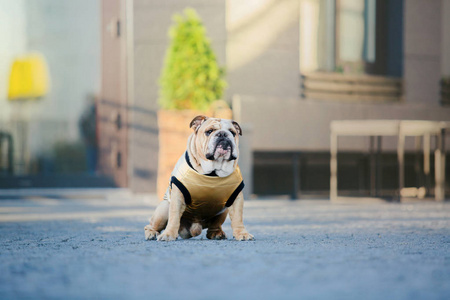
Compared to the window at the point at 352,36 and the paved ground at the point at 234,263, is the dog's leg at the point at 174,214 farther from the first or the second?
the window at the point at 352,36

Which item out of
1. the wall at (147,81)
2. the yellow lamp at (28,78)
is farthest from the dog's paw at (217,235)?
the yellow lamp at (28,78)

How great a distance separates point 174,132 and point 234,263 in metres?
5.51

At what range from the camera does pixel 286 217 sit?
5.72m

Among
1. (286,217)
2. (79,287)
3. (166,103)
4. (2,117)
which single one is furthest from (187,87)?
(79,287)

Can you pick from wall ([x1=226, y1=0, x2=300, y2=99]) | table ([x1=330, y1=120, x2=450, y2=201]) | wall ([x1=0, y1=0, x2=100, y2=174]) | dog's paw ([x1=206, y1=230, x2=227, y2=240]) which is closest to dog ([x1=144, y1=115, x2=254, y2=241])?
dog's paw ([x1=206, y1=230, x2=227, y2=240])

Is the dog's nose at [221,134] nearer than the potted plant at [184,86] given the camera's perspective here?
Yes

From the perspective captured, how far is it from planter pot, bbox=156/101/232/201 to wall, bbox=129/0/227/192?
1276 millimetres

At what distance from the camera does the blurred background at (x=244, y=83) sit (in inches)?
356

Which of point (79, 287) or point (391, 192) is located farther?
point (391, 192)

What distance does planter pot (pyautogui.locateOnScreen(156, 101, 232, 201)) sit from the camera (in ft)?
26.1

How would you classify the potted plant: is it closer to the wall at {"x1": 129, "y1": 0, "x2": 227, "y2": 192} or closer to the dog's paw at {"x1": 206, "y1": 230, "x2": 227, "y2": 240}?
the wall at {"x1": 129, "y1": 0, "x2": 227, "y2": 192}

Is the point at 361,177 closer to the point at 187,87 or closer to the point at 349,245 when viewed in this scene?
the point at 187,87

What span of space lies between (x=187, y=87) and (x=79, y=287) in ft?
19.6

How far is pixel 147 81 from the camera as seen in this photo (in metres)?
9.29
